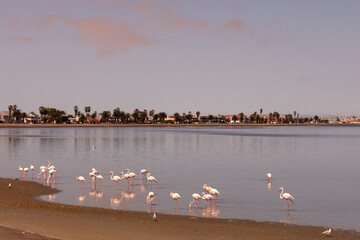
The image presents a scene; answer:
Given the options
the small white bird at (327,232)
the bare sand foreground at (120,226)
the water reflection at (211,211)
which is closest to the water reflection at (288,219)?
the bare sand foreground at (120,226)

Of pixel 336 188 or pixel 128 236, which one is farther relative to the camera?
pixel 336 188

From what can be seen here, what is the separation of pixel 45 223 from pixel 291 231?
422 inches

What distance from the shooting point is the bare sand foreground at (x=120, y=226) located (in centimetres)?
1691

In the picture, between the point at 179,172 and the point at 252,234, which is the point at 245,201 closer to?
the point at 252,234

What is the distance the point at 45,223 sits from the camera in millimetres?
18203

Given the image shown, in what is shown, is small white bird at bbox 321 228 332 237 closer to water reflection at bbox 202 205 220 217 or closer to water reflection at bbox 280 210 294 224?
water reflection at bbox 280 210 294 224

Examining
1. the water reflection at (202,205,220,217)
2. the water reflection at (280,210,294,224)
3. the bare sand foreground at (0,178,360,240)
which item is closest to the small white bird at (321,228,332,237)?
the bare sand foreground at (0,178,360,240)

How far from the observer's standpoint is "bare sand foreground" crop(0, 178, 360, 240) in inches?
666

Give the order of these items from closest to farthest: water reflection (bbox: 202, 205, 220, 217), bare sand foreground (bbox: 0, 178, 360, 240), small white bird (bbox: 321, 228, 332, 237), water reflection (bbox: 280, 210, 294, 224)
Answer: bare sand foreground (bbox: 0, 178, 360, 240), small white bird (bbox: 321, 228, 332, 237), water reflection (bbox: 280, 210, 294, 224), water reflection (bbox: 202, 205, 220, 217)

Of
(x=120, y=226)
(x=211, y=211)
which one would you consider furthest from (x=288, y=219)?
(x=120, y=226)

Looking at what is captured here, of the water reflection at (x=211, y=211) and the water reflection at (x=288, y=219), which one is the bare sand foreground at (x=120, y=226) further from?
the water reflection at (x=211, y=211)

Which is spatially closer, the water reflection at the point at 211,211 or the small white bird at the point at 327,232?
the small white bird at the point at 327,232

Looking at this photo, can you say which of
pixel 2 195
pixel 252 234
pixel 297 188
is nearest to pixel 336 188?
pixel 297 188

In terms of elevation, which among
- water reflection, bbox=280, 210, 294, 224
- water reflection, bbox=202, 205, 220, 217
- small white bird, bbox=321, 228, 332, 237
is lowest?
water reflection, bbox=280, 210, 294, 224
